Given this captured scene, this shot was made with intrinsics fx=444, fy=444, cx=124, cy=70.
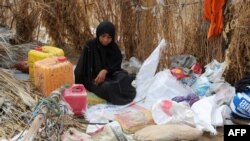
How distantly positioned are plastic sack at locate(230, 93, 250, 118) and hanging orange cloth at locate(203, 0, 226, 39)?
38.5 inches

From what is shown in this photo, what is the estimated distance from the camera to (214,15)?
16.3 feet

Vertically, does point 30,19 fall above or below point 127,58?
above

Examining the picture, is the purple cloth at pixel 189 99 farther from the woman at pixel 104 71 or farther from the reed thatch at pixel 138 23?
the reed thatch at pixel 138 23

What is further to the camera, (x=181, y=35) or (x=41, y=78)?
(x=181, y=35)

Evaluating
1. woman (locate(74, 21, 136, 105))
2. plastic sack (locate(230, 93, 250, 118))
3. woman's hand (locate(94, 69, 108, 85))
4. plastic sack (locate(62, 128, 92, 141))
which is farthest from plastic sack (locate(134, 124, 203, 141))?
woman's hand (locate(94, 69, 108, 85))

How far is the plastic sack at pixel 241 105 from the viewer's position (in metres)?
4.26

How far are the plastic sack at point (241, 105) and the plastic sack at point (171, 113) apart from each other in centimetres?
48

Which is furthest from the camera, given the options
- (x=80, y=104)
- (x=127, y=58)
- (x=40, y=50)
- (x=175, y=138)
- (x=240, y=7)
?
(x=127, y=58)

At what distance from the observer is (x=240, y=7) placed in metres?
4.75

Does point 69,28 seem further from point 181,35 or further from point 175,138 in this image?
point 175,138

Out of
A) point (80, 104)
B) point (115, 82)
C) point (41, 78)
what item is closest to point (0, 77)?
point (41, 78)

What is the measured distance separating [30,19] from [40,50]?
146 cm

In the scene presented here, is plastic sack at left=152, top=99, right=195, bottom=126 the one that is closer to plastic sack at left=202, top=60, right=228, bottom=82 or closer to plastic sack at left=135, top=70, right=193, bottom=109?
plastic sack at left=135, top=70, right=193, bottom=109

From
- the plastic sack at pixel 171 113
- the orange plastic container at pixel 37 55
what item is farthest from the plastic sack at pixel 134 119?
the orange plastic container at pixel 37 55
